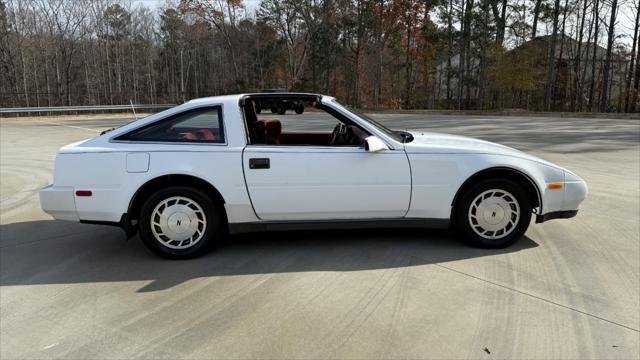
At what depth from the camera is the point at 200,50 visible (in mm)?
55406

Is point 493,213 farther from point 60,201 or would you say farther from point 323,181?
point 60,201

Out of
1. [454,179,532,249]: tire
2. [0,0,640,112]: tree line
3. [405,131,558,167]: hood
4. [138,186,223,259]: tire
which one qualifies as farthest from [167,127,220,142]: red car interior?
[0,0,640,112]: tree line

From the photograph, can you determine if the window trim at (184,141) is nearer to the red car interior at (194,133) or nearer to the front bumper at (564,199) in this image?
the red car interior at (194,133)

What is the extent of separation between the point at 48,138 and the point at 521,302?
1659cm

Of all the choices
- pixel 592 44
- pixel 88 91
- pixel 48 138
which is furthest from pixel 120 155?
pixel 88 91

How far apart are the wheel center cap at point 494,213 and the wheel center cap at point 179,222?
2681 millimetres

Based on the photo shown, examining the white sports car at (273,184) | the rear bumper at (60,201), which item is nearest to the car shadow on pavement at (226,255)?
the white sports car at (273,184)

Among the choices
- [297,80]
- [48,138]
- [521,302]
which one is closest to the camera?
[521,302]

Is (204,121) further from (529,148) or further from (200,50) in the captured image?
(200,50)

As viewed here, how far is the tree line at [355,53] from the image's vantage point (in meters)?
34.5

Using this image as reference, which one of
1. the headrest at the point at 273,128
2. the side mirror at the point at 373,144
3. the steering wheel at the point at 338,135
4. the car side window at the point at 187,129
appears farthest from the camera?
the headrest at the point at 273,128

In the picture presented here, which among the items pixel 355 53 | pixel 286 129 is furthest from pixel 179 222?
pixel 355 53

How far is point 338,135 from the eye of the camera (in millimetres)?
4996

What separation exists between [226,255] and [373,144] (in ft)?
5.51
